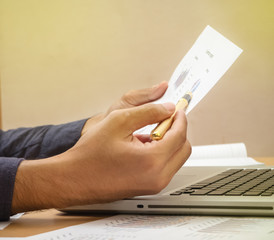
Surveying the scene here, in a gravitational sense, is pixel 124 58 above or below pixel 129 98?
above

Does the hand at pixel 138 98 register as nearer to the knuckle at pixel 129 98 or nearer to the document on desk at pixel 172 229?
the knuckle at pixel 129 98

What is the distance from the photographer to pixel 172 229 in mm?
370

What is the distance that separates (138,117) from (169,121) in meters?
0.06

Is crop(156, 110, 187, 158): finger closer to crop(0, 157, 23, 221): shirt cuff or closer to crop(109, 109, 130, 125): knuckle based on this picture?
crop(109, 109, 130, 125): knuckle

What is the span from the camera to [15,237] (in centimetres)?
38

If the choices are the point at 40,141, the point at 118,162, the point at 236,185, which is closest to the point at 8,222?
the point at 118,162

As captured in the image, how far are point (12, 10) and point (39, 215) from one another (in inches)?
58.7

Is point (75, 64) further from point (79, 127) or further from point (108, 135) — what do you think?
point (108, 135)

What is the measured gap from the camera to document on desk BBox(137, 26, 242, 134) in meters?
0.53

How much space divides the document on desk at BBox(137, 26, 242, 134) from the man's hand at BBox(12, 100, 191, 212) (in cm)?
9

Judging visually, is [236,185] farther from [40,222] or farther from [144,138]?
[40,222]

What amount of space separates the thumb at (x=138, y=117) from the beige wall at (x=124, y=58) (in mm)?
1112

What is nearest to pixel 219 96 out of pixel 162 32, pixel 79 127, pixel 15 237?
pixel 162 32

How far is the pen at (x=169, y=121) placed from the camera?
1.51 feet
